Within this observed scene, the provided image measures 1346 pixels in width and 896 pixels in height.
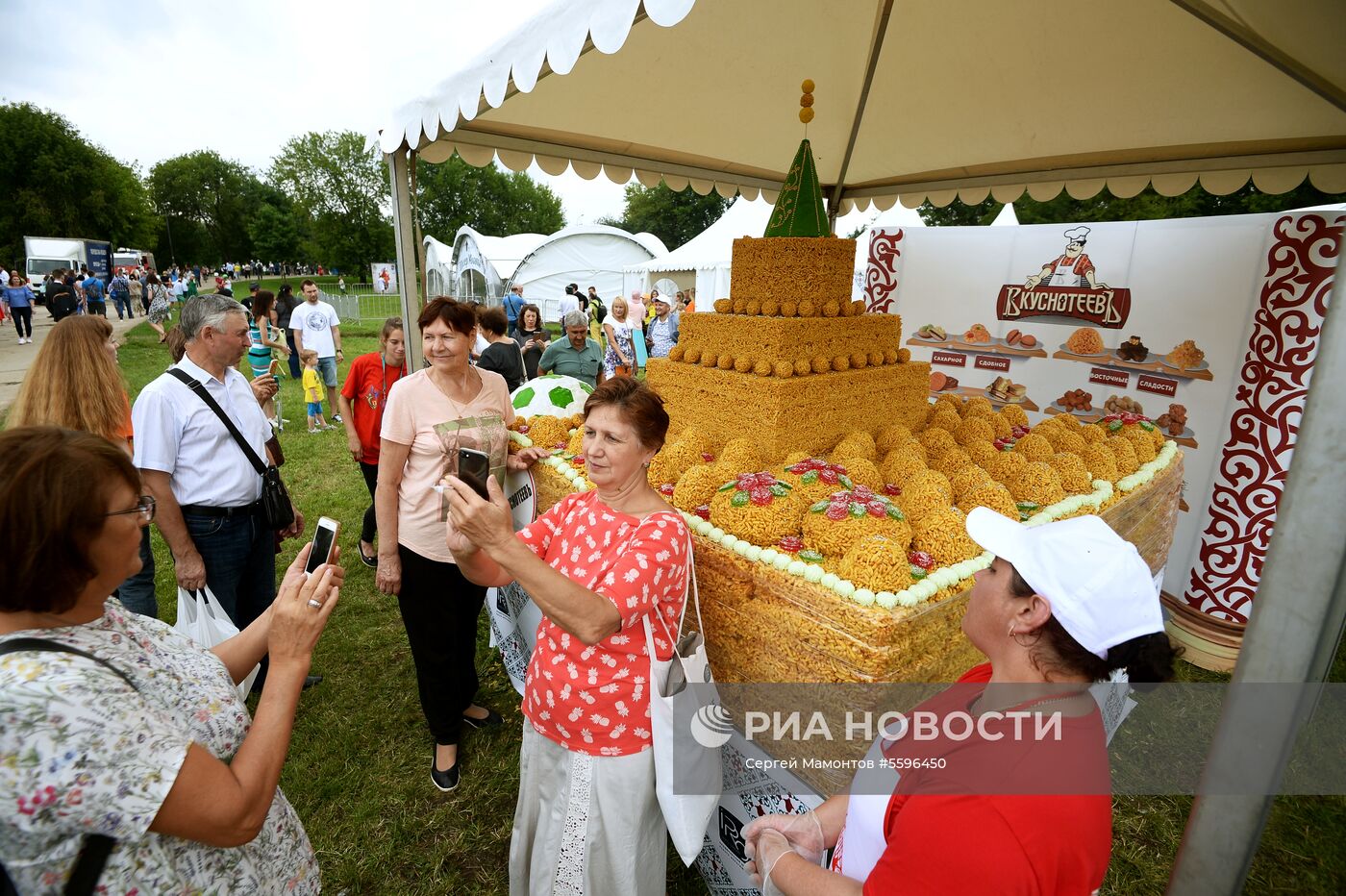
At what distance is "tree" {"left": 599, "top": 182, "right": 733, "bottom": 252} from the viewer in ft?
169

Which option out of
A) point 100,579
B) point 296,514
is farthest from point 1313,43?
point 296,514

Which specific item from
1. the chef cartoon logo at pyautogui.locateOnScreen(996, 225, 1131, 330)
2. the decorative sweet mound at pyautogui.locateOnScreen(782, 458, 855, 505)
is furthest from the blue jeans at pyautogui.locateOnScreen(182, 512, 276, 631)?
the chef cartoon logo at pyautogui.locateOnScreen(996, 225, 1131, 330)

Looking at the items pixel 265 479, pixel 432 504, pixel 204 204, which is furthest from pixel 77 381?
pixel 204 204

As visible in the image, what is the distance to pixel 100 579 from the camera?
1.16 meters

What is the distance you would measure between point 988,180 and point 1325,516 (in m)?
6.22

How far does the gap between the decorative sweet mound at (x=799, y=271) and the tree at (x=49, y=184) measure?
47.9m

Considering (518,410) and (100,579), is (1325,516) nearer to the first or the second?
(100,579)

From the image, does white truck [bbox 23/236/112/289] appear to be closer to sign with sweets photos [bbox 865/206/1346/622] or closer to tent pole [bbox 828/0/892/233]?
tent pole [bbox 828/0/892/233]

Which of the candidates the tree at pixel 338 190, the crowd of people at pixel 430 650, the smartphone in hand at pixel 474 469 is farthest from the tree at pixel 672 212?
the smartphone in hand at pixel 474 469

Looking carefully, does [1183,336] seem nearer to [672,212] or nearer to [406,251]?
[406,251]

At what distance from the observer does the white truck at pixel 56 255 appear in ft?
92.1

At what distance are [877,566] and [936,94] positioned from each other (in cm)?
447

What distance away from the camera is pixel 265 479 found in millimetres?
2920

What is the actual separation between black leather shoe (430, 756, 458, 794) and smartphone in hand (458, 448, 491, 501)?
6.57 feet
